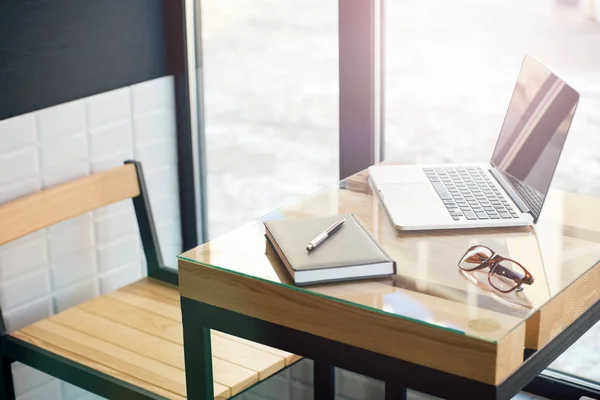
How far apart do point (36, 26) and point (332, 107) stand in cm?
70

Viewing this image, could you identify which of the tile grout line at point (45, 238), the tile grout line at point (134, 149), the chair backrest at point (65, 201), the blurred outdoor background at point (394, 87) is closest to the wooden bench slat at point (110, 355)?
the tile grout line at point (45, 238)

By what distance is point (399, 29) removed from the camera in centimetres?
207

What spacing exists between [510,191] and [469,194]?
0.07 m

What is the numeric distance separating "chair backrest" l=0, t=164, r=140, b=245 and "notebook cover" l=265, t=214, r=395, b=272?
0.72m

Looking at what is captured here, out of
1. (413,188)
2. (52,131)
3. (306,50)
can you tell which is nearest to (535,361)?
(413,188)

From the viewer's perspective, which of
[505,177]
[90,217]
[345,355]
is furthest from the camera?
[90,217]

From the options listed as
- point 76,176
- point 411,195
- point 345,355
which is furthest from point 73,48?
point 345,355

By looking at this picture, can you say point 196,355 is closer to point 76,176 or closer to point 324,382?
point 324,382

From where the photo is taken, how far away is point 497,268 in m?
1.41

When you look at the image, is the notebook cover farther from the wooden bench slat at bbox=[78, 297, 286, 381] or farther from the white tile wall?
the white tile wall

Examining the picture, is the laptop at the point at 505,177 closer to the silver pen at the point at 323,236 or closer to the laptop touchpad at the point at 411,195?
the laptop touchpad at the point at 411,195

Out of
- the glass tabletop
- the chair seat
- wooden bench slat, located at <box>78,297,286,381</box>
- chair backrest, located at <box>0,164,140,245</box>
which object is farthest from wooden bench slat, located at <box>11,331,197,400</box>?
the glass tabletop

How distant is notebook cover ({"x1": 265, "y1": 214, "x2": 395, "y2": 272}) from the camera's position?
4.67 ft

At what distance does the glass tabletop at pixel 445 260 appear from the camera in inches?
52.1
